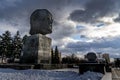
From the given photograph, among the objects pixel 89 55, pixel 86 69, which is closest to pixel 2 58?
pixel 89 55

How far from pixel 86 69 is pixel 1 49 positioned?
34711 mm

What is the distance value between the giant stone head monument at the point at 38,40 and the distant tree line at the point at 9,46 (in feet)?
90.8

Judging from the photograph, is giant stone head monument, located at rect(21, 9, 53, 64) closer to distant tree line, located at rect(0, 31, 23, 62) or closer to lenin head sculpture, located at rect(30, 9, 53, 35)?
lenin head sculpture, located at rect(30, 9, 53, 35)

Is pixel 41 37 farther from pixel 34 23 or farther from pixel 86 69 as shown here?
pixel 86 69

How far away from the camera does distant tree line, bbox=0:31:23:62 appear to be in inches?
1715

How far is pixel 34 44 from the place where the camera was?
16.0 meters

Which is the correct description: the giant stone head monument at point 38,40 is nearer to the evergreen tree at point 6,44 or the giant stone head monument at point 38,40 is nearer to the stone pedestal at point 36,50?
the stone pedestal at point 36,50

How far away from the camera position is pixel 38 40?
1591 cm

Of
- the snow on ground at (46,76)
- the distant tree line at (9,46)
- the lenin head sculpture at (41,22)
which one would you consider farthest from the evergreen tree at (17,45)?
the snow on ground at (46,76)

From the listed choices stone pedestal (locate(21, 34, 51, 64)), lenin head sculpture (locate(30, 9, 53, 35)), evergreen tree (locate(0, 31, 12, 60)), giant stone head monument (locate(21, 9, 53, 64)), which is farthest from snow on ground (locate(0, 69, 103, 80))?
evergreen tree (locate(0, 31, 12, 60))

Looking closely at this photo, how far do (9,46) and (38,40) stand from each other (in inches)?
1180

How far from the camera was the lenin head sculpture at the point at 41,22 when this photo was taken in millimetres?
17203

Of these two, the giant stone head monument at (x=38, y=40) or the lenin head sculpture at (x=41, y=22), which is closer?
the giant stone head monument at (x=38, y=40)

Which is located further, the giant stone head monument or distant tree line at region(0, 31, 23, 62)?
distant tree line at region(0, 31, 23, 62)
